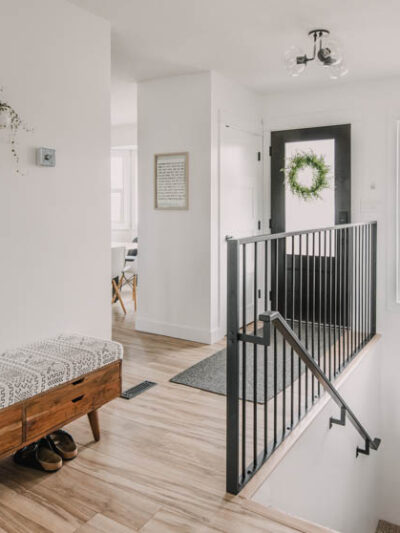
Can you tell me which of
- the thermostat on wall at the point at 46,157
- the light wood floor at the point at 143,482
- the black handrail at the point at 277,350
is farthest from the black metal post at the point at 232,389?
the thermostat on wall at the point at 46,157

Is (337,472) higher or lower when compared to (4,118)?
lower

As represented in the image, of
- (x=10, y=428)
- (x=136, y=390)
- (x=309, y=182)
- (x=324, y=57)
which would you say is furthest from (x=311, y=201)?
(x=10, y=428)

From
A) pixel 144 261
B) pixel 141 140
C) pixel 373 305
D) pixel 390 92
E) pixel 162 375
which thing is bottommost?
pixel 162 375

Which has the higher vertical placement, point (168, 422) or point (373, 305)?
point (373, 305)

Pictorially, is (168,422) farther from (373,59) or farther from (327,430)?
(373,59)

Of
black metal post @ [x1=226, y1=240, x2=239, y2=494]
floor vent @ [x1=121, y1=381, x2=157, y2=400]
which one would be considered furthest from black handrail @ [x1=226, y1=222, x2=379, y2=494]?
floor vent @ [x1=121, y1=381, x2=157, y2=400]

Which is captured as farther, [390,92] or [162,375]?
[390,92]

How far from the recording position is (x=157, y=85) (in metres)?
4.80

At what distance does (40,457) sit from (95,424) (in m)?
0.36

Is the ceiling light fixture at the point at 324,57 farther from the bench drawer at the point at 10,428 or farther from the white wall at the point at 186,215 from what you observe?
the bench drawer at the point at 10,428

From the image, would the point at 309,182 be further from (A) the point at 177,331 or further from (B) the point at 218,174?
(A) the point at 177,331

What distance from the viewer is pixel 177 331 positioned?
192 inches

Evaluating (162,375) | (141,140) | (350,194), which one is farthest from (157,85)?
(162,375)

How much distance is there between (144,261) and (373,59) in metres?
2.80
